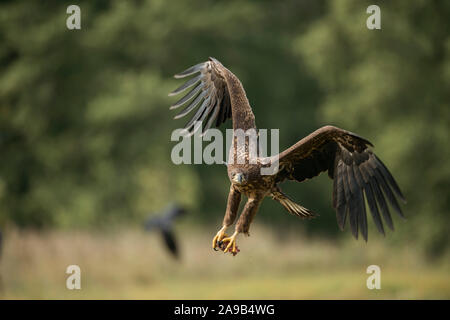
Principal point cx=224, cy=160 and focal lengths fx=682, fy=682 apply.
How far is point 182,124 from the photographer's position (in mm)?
20578

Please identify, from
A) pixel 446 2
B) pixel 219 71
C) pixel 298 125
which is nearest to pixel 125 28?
pixel 298 125

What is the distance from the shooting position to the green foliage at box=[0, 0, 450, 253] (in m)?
17.3

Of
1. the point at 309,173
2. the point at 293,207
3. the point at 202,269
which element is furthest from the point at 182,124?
the point at 293,207

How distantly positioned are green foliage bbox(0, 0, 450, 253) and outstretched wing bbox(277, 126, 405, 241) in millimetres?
10349

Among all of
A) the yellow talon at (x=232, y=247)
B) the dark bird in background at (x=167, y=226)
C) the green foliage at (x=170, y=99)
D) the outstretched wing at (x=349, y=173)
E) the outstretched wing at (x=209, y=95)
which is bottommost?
the yellow talon at (x=232, y=247)

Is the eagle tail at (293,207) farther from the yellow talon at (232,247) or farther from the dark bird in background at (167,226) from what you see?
the dark bird in background at (167,226)

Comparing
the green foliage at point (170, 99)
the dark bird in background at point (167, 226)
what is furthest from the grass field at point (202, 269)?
the green foliage at point (170, 99)

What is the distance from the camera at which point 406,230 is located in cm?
1798

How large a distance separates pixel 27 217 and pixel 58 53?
16.7 ft

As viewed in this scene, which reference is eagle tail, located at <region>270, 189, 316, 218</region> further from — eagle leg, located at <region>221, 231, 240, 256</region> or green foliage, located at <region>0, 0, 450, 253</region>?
green foliage, located at <region>0, 0, 450, 253</region>

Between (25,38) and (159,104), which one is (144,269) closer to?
(159,104)

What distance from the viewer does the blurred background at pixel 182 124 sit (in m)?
16.0

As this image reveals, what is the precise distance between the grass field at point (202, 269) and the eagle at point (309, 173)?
7385 millimetres

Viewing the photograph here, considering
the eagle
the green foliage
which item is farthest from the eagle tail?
the green foliage
